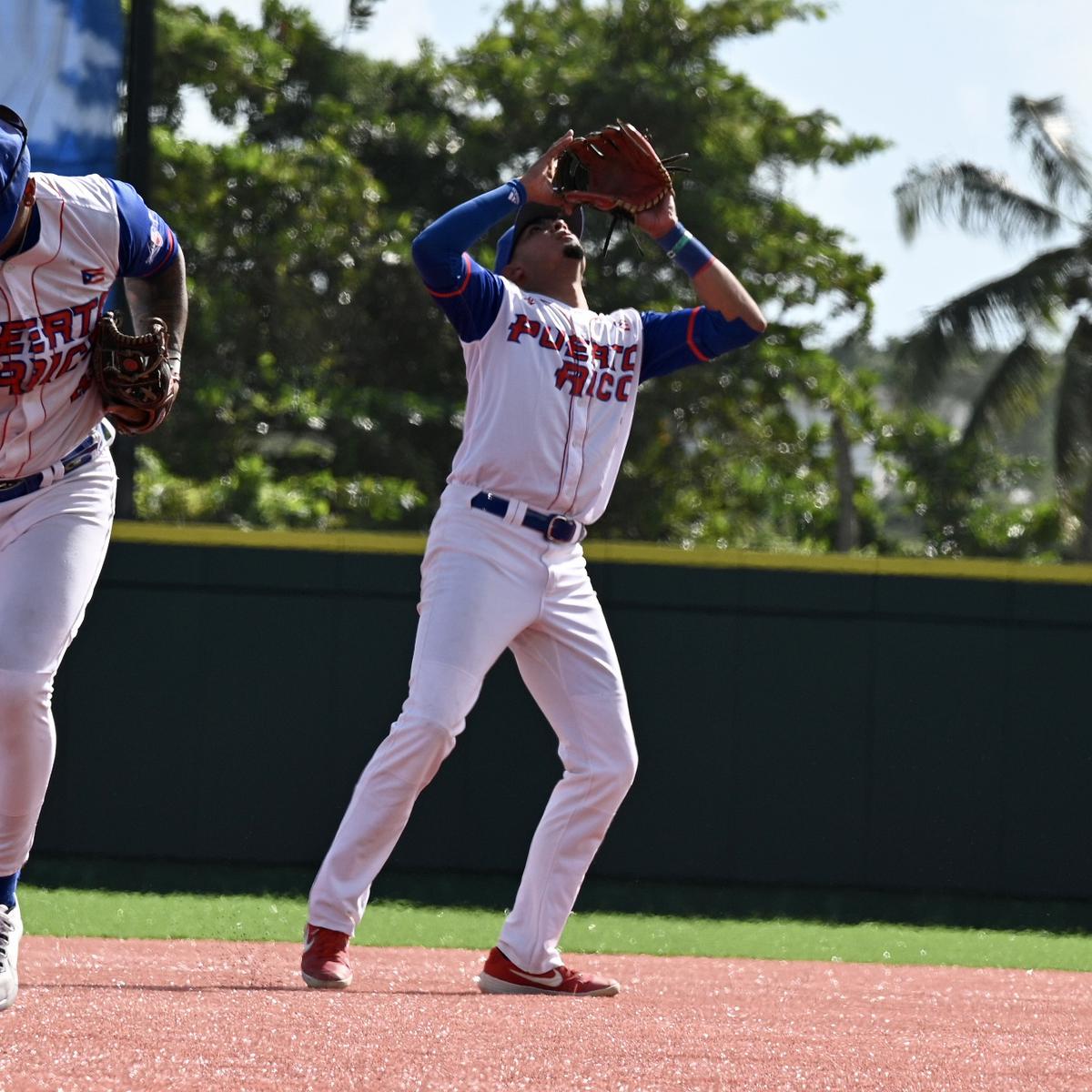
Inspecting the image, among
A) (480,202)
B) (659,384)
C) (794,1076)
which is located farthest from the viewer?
(659,384)

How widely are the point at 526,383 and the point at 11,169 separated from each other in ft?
4.51

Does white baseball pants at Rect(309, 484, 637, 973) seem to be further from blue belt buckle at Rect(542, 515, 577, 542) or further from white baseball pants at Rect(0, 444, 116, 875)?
white baseball pants at Rect(0, 444, 116, 875)

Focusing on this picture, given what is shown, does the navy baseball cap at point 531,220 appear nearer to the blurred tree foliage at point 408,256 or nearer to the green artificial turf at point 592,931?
the green artificial turf at point 592,931

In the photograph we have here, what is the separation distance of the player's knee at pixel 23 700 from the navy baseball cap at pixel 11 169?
0.88 m

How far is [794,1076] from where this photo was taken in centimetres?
301

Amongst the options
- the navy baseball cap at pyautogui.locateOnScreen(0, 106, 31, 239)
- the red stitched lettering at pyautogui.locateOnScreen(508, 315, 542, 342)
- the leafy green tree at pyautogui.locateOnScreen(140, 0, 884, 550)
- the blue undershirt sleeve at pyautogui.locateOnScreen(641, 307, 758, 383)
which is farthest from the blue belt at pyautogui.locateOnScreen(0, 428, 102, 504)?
the leafy green tree at pyautogui.locateOnScreen(140, 0, 884, 550)

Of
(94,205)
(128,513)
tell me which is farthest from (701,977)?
(128,513)

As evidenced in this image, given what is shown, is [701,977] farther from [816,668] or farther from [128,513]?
[128,513]

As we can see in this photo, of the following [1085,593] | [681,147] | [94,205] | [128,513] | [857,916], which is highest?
[681,147]

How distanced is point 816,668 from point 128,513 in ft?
10.7

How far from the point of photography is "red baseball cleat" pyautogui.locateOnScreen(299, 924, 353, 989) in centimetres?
409

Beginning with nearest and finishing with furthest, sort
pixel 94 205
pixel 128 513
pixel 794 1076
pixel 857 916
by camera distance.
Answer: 1. pixel 794 1076
2. pixel 94 205
3. pixel 857 916
4. pixel 128 513

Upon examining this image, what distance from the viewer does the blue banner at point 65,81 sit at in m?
7.14

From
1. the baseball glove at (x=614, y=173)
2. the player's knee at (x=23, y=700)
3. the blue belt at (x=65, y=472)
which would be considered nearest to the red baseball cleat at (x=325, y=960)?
the player's knee at (x=23, y=700)
